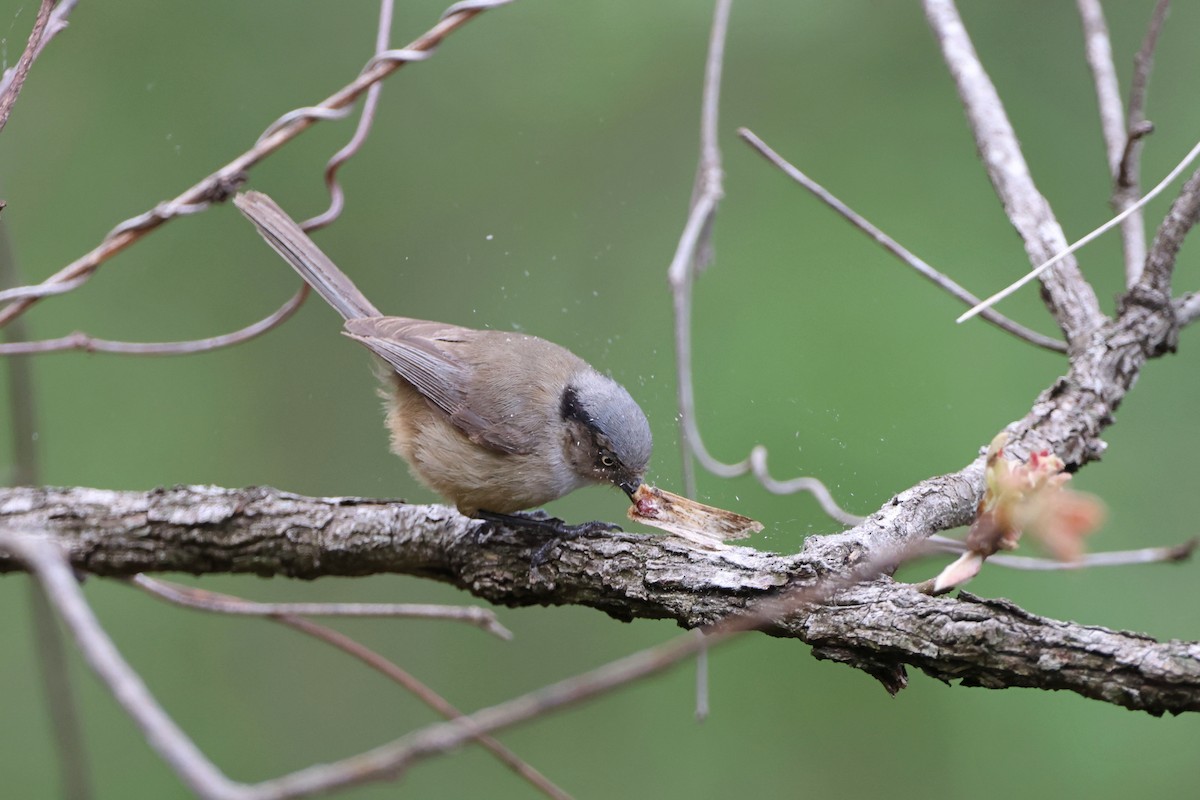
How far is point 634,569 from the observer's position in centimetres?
191

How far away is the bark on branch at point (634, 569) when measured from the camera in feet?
4.51

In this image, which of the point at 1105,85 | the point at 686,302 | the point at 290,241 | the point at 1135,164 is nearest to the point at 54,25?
the point at 290,241

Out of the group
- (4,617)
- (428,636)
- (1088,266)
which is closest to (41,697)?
(4,617)

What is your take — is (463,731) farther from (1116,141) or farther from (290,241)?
(1116,141)

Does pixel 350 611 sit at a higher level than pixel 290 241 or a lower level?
lower

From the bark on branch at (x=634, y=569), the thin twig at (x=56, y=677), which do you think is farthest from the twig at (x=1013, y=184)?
the thin twig at (x=56, y=677)

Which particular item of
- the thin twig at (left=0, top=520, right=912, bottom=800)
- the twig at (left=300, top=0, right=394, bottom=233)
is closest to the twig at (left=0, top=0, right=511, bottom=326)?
the twig at (left=300, top=0, right=394, bottom=233)

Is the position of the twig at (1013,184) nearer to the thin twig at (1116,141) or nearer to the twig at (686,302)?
Answer: the thin twig at (1116,141)

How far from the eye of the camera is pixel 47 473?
3.85 metres

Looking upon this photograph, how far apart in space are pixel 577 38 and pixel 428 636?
239 cm

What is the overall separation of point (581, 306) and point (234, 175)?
1.79 meters

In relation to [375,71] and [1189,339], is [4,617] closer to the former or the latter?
[375,71]

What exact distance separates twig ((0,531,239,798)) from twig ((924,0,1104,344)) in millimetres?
2306

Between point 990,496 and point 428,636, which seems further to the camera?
point 428,636
